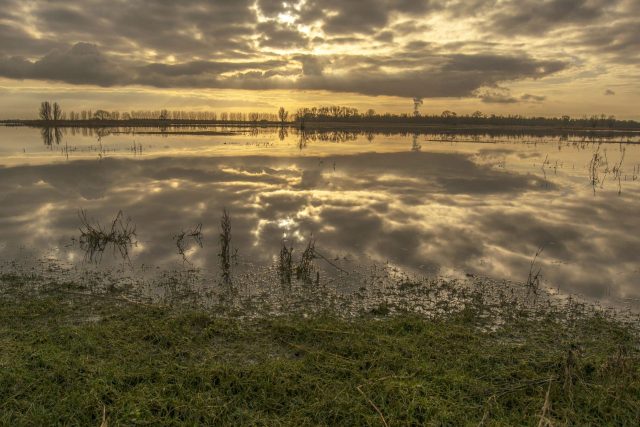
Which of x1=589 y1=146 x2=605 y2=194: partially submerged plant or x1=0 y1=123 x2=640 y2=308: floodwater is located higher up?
x1=589 y1=146 x2=605 y2=194: partially submerged plant

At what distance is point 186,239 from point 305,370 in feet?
32.0

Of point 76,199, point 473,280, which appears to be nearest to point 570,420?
point 473,280

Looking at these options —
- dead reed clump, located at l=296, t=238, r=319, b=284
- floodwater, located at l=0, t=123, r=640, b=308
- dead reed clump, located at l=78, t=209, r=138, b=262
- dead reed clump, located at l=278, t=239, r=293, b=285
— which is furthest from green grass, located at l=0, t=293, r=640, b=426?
dead reed clump, located at l=78, t=209, r=138, b=262

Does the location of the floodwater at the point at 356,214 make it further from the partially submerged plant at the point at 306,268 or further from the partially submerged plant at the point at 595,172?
the partially submerged plant at the point at 306,268

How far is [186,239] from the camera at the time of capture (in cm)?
1558

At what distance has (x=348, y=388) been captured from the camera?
655 cm

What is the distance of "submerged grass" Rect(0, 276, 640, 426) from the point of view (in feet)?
19.6

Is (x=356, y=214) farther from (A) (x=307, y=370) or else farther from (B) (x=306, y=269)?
(A) (x=307, y=370)

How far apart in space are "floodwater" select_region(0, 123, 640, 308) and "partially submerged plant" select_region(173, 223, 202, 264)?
11 centimetres

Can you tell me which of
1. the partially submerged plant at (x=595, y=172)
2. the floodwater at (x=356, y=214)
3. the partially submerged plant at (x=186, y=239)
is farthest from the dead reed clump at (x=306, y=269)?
the partially submerged plant at (x=595, y=172)

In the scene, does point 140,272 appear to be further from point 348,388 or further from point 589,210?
point 589,210

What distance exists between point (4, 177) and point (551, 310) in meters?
30.9

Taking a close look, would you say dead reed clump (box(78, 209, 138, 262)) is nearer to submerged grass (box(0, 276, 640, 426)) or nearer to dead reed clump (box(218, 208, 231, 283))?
dead reed clump (box(218, 208, 231, 283))

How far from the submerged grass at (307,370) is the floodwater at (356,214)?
3727mm
